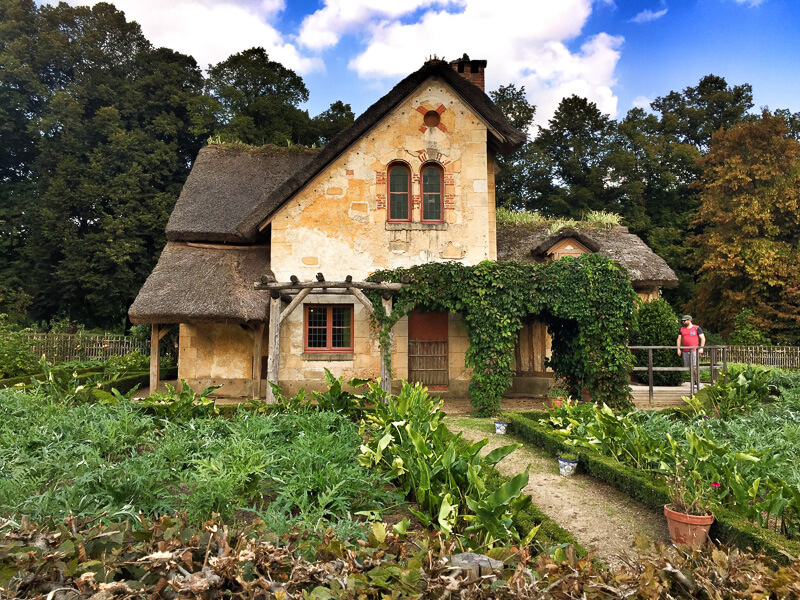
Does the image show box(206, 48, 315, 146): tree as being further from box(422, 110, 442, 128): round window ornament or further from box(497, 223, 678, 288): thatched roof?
box(422, 110, 442, 128): round window ornament

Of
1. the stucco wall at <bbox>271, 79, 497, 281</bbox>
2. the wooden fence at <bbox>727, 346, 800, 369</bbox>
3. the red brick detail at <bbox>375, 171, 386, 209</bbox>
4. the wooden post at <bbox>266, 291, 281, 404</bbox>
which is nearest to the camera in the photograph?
the wooden post at <bbox>266, 291, 281, 404</bbox>

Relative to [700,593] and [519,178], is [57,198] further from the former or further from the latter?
[700,593]

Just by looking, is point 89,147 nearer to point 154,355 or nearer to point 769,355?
point 154,355

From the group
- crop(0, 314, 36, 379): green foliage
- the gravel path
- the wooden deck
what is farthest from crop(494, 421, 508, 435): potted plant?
crop(0, 314, 36, 379): green foliage

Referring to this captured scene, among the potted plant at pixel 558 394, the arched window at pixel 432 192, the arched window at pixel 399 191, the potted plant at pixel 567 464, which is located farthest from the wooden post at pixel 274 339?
the potted plant at pixel 567 464

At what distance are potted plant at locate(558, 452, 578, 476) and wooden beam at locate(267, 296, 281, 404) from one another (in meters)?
6.63

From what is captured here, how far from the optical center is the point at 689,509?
13.9ft

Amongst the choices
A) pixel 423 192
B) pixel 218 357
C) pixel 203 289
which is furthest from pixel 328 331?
pixel 423 192

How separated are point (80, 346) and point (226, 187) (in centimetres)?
850

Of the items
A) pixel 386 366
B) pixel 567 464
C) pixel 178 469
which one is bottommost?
pixel 567 464

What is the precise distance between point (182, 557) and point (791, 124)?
41.2 meters

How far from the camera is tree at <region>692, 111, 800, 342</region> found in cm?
2336

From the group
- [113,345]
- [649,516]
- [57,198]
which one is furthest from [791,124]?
[57,198]

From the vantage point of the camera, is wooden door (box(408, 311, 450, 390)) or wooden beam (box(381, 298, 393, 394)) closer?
wooden beam (box(381, 298, 393, 394))
